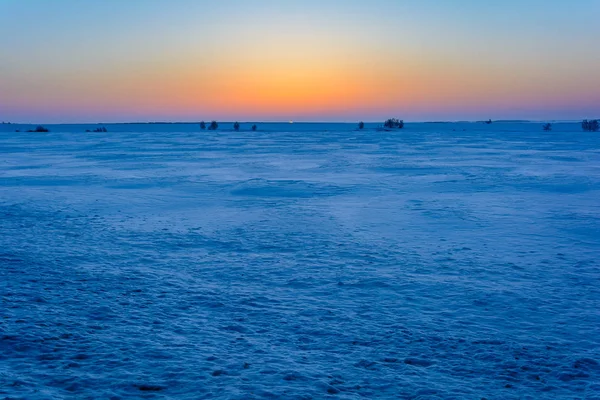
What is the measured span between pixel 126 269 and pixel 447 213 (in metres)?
6.61

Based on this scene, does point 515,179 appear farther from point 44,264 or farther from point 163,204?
point 44,264

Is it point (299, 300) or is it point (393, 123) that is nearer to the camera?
point (299, 300)

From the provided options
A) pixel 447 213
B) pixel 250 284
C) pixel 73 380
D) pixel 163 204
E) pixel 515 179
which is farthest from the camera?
pixel 515 179

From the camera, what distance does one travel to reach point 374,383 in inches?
151

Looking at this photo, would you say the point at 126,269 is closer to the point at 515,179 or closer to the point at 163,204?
the point at 163,204

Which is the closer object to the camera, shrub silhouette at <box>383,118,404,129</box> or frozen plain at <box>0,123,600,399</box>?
frozen plain at <box>0,123,600,399</box>

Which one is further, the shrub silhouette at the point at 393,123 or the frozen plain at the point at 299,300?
the shrub silhouette at the point at 393,123

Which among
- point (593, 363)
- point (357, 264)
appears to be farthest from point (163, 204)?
point (593, 363)

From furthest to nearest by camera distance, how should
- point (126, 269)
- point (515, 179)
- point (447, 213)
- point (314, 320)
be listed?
point (515, 179) < point (447, 213) < point (126, 269) < point (314, 320)

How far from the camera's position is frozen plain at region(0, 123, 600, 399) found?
391cm

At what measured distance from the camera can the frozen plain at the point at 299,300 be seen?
3.91 m

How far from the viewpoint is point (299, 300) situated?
18.3ft

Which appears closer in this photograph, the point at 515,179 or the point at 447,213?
the point at 447,213

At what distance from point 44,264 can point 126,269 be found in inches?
43.3
